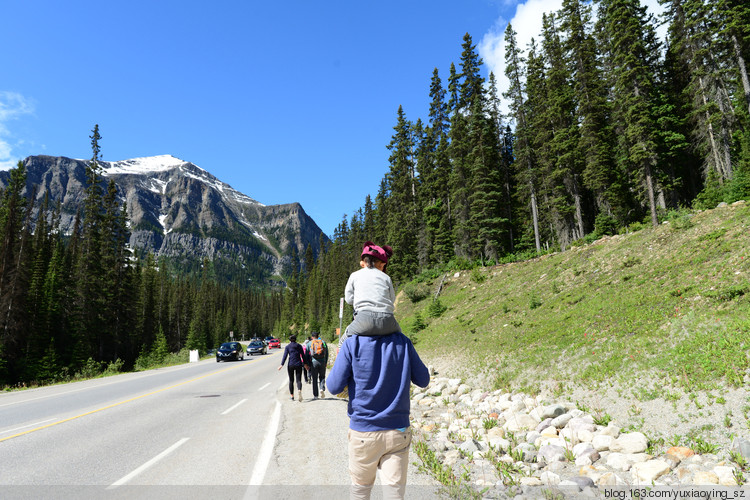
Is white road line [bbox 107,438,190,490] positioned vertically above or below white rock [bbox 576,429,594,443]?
above

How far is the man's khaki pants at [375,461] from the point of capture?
2.56 m

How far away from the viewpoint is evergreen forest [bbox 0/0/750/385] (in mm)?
26500

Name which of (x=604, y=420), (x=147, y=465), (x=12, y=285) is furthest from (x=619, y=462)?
(x=12, y=285)

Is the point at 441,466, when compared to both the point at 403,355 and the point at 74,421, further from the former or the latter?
the point at 74,421

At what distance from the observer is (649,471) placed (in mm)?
4914

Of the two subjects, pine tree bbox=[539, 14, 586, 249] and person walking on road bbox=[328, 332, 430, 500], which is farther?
pine tree bbox=[539, 14, 586, 249]

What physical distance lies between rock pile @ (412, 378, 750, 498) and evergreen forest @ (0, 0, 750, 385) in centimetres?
2017

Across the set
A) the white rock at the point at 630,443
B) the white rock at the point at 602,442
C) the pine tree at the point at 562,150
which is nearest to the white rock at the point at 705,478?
the white rock at the point at 630,443

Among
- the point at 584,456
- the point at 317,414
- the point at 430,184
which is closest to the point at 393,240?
the point at 430,184

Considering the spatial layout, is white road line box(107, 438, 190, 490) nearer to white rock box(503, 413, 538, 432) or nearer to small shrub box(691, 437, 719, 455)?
white rock box(503, 413, 538, 432)

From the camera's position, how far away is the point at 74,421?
28.2ft

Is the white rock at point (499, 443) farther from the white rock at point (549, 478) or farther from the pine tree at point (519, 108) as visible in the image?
the pine tree at point (519, 108)

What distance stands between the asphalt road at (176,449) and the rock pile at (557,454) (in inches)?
46.5

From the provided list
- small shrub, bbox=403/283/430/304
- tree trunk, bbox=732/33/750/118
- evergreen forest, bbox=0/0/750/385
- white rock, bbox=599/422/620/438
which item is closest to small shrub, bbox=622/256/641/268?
evergreen forest, bbox=0/0/750/385
